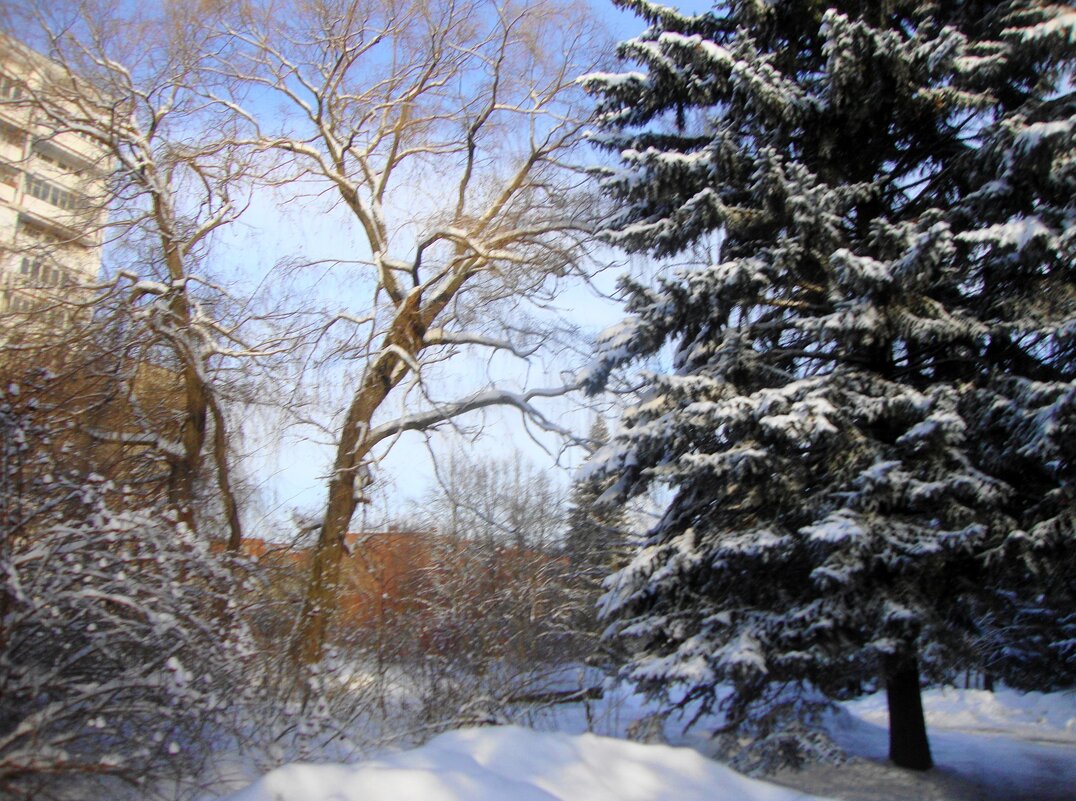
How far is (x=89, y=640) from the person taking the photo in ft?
15.7

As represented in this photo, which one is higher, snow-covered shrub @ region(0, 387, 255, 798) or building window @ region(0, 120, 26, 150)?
building window @ region(0, 120, 26, 150)

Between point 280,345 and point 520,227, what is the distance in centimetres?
413

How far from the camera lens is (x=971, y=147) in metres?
7.87

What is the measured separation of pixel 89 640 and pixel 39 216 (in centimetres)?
901

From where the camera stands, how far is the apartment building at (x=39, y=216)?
968cm

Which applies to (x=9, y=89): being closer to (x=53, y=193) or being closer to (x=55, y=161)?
(x=55, y=161)

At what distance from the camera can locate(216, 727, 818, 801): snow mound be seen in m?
3.90

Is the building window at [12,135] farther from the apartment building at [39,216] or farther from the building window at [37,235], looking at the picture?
the building window at [37,235]

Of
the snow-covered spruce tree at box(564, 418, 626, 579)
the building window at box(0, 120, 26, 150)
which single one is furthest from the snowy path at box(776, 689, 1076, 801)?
the building window at box(0, 120, 26, 150)

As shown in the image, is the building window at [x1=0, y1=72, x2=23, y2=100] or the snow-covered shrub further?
the building window at [x1=0, y1=72, x2=23, y2=100]

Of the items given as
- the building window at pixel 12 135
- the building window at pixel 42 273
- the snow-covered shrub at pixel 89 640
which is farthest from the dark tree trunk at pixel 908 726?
the building window at pixel 12 135

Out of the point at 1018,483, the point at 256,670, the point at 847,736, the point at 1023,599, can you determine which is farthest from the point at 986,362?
the point at 256,670

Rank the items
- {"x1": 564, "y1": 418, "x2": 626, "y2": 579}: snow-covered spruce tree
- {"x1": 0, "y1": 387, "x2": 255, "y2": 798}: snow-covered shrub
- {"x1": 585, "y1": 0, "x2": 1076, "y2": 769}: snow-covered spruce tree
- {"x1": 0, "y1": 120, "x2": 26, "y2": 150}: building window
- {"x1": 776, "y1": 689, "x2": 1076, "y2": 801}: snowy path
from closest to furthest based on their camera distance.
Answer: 1. {"x1": 0, "y1": 387, "x2": 255, "y2": 798}: snow-covered shrub
2. {"x1": 585, "y1": 0, "x2": 1076, "y2": 769}: snow-covered spruce tree
3. {"x1": 776, "y1": 689, "x2": 1076, "y2": 801}: snowy path
4. {"x1": 0, "y1": 120, "x2": 26, "y2": 150}: building window
5. {"x1": 564, "y1": 418, "x2": 626, "y2": 579}: snow-covered spruce tree

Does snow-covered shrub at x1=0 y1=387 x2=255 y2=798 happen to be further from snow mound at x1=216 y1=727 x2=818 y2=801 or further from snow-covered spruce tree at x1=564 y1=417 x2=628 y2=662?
snow-covered spruce tree at x1=564 y1=417 x2=628 y2=662
